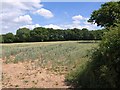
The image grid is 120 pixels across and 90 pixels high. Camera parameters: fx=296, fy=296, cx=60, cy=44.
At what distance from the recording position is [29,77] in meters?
→ 15.2

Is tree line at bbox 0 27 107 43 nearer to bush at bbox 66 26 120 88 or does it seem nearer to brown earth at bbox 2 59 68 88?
brown earth at bbox 2 59 68 88

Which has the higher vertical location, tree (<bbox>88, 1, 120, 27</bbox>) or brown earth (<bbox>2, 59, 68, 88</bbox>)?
tree (<bbox>88, 1, 120, 27</bbox>)

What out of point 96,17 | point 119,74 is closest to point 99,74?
point 119,74

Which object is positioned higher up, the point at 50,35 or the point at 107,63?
the point at 50,35

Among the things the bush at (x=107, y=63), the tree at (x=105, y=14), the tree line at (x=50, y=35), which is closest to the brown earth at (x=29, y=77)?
the bush at (x=107, y=63)

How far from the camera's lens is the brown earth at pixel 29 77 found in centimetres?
1336

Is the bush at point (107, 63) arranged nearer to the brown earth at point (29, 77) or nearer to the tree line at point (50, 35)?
the brown earth at point (29, 77)

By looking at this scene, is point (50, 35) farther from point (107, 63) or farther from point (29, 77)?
point (107, 63)

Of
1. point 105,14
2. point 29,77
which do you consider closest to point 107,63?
point 29,77

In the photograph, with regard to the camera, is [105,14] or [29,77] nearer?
[29,77]

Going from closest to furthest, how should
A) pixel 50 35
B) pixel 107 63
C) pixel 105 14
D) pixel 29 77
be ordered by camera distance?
pixel 107 63, pixel 29 77, pixel 105 14, pixel 50 35

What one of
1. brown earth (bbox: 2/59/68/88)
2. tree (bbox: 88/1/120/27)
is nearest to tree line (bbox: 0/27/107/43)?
tree (bbox: 88/1/120/27)

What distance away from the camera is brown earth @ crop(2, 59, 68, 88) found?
13.4m

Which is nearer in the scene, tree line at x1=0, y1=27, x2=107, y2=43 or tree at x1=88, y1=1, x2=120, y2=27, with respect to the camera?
tree at x1=88, y1=1, x2=120, y2=27
